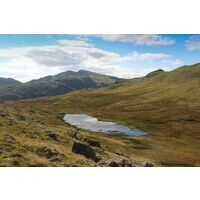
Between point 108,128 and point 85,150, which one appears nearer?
point 85,150

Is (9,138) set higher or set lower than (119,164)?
higher

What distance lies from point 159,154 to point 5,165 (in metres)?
42.8

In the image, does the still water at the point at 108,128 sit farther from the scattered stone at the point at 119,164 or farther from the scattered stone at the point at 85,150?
the scattered stone at the point at 119,164

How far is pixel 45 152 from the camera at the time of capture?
38.6 m

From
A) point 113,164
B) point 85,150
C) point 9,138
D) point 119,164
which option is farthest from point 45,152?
point 119,164

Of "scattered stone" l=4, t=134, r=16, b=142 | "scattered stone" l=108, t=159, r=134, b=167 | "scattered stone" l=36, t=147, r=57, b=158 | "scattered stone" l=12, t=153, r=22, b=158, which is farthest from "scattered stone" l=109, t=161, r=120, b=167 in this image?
"scattered stone" l=4, t=134, r=16, b=142

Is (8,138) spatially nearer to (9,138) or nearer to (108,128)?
(9,138)

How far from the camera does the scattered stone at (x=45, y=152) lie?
125 feet

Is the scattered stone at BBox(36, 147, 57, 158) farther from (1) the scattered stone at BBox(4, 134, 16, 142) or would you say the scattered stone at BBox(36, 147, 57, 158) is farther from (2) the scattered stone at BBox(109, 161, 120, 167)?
(2) the scattered stone at BBox(109, 161, 120, 167)

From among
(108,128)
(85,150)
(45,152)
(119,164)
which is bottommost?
(108,128)

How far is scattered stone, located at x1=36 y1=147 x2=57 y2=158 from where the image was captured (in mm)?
38103

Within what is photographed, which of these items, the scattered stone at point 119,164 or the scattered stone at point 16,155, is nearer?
the scattered stone at point 16,155

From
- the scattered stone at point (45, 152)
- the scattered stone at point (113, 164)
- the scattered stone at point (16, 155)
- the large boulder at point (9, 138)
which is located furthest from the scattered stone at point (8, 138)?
the scattered stone at point (113, 164)
